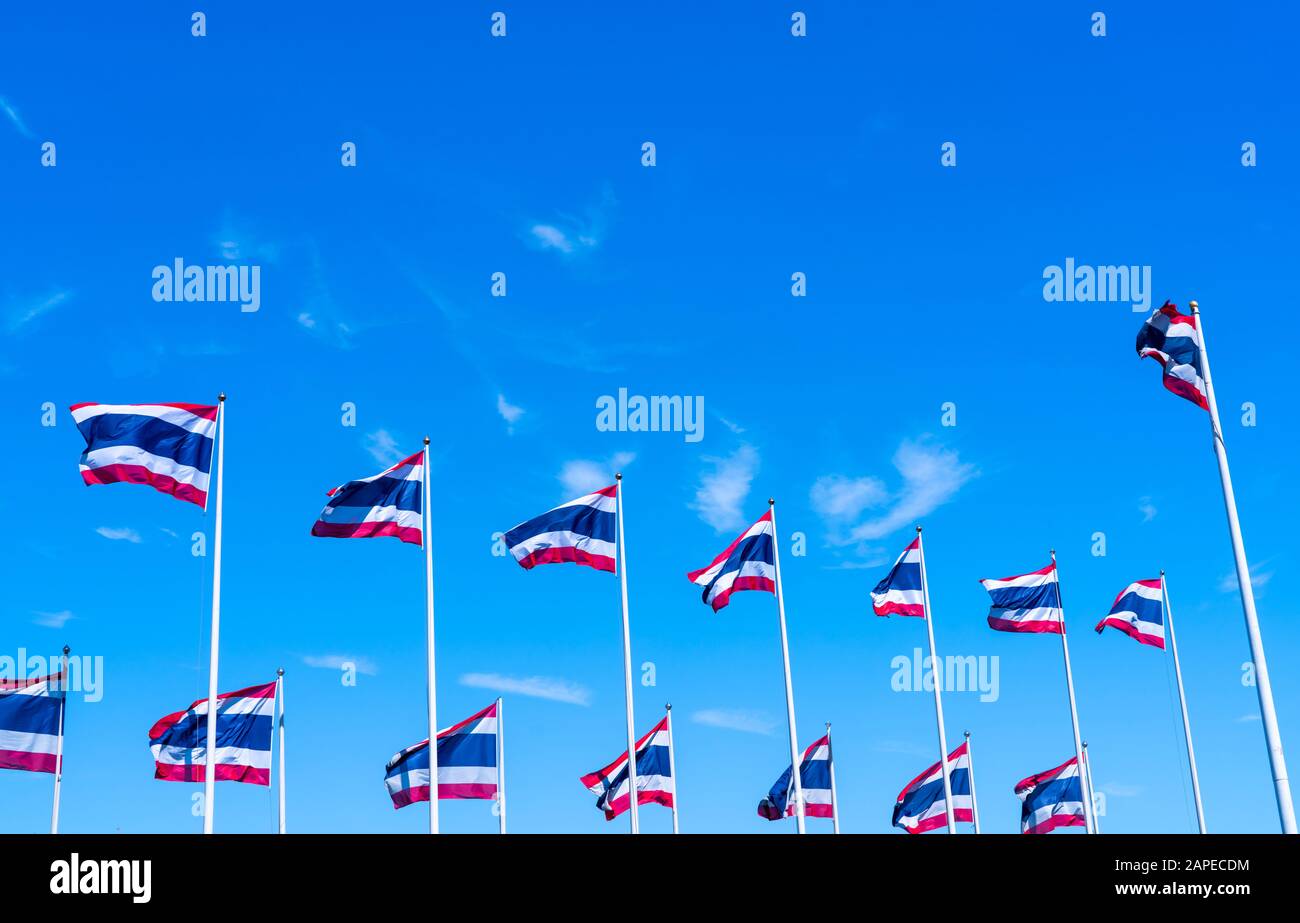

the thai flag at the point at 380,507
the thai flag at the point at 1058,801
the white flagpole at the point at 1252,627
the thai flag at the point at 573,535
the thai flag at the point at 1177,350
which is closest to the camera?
the white flagpole at the point at 1252,627

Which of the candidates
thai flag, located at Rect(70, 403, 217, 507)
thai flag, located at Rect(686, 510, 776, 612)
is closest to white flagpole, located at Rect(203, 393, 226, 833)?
thai flag, located at Rect(70, 403, 217, 507)

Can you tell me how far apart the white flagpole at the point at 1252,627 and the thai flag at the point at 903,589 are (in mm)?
14343

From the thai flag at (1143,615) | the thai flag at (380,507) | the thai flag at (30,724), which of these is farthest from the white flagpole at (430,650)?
the thai flag at (1143,615)

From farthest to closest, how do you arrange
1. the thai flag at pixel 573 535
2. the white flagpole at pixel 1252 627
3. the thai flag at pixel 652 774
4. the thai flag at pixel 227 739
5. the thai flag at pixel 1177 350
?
the thai flag at pixel 652 774, the thai flag at pixel 227 739, the thai flag at pixel 573 535, the thai flag at pixel 1177 350, the white flagpole at pixel 1252 627

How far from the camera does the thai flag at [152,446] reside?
2370 centimetres

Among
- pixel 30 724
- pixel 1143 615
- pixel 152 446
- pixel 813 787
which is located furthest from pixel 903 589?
pixel 30 724

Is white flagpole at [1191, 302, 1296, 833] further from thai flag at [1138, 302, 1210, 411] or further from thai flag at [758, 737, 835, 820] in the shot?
thai flag at [758, 737, 835, 820]

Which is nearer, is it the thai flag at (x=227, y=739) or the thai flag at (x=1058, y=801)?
the thai flag at (x=227, y=739)

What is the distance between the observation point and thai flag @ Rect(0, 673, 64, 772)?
31406mm

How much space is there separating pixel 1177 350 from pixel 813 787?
24460 millimetres

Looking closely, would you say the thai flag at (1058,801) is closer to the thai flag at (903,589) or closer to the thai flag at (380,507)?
the thai flag at (903,589)

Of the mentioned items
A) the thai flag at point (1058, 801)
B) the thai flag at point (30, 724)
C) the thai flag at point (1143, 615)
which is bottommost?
the thai flag at point (1058, 801)
